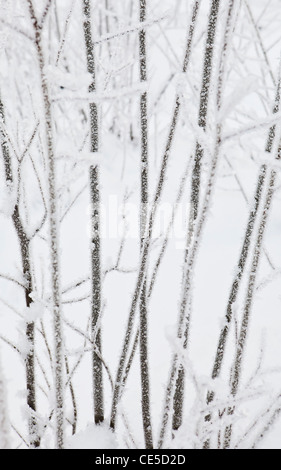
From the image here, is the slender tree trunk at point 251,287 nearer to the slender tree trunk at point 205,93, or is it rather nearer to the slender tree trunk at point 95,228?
the slender tree trunk at point 205,93

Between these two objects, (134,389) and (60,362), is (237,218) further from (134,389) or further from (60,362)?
(60,362)

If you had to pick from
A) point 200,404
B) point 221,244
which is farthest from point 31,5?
point 221,244

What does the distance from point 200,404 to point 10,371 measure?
5.69 feet

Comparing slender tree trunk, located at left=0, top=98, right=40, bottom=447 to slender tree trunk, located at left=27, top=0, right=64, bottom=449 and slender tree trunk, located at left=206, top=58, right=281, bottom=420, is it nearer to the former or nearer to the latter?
slender tree trunk, located at left=27, top=0, right=64, bottom=449

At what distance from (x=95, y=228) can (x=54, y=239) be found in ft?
1.57

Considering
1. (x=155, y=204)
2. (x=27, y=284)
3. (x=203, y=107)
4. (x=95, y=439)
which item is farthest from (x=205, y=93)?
(x=95, y=439)

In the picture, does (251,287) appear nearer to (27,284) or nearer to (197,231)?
(197,231)

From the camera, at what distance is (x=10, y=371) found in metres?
2.21

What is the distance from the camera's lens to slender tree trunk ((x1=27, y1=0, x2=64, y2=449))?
511mm

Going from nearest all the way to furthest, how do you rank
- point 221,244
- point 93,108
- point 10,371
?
point 93,108
point 10,371
point 221,244

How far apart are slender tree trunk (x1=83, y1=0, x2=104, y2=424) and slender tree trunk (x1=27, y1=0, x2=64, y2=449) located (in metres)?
0.42

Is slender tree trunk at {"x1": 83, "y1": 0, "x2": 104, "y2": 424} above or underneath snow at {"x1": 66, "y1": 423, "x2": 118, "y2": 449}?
above

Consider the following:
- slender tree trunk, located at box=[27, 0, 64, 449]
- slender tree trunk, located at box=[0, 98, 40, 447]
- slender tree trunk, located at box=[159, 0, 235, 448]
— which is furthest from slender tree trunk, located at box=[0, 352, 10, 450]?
slender tree trunk, located at box=[0, 98, 40, 447]

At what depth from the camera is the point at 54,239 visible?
2.07 feet
